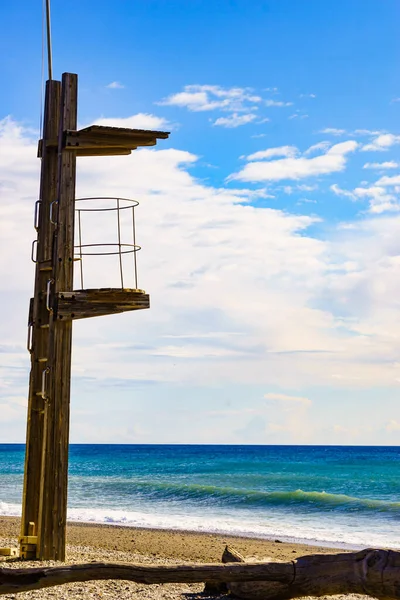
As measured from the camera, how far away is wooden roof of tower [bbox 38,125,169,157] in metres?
10.8

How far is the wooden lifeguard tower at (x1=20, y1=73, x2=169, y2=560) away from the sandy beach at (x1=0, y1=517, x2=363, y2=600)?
84 centimetres

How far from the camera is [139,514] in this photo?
24938mm

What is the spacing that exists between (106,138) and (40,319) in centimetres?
284

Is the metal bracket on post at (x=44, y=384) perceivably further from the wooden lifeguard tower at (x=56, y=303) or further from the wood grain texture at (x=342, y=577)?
the wood grain texture at (x=342, y=577)

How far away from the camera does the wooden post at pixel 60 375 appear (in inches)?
404

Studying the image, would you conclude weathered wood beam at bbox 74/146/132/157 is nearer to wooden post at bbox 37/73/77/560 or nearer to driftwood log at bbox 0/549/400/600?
wooden post at bbox 37/73/77/560

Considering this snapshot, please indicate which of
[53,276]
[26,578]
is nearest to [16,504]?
[53,276]

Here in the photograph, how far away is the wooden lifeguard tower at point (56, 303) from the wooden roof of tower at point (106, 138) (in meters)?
0.01

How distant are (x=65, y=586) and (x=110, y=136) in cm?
616

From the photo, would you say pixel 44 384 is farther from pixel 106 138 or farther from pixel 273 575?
pixel 273 575

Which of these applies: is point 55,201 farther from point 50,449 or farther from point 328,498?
point 328,498

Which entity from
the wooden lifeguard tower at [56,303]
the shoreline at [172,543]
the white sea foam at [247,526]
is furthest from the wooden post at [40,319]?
the white sea foam at [247,526]

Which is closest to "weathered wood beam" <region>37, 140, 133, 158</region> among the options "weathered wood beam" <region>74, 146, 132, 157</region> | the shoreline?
"weathered wood beam" <region>74, 146, 132, 157</region>

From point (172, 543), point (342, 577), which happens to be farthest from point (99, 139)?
point (172, 543)
